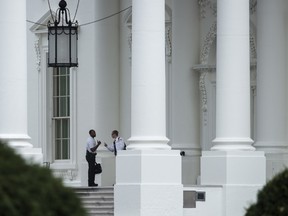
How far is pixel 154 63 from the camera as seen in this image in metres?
25.0

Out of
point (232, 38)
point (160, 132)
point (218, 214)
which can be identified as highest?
point (232, 38)

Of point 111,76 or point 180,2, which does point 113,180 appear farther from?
point 180,2

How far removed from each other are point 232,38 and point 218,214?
362 cm

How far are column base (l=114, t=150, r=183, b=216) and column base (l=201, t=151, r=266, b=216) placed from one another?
1.91 meters

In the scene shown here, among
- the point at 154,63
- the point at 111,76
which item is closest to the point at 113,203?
the point at 154,63

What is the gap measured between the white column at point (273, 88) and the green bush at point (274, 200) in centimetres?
1403

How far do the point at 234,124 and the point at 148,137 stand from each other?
2.63 m

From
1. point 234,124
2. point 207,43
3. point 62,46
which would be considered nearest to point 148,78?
point 234,124

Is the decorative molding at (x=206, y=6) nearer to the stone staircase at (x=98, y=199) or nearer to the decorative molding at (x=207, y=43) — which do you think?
the decorative molding at (x=207, y=43)

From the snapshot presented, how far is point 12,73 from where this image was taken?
78.9ft

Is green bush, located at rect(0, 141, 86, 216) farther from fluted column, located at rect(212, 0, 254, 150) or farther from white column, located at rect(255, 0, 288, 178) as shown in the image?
white column, located at rect(255, 0, 288, 178)

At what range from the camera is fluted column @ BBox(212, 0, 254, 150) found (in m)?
26.8

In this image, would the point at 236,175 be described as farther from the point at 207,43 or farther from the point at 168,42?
the point at 168,42

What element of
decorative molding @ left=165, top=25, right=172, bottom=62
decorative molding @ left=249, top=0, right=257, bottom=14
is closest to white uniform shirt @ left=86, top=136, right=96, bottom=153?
decorative molding @ left=165, top=25, right=172, bottom=62
